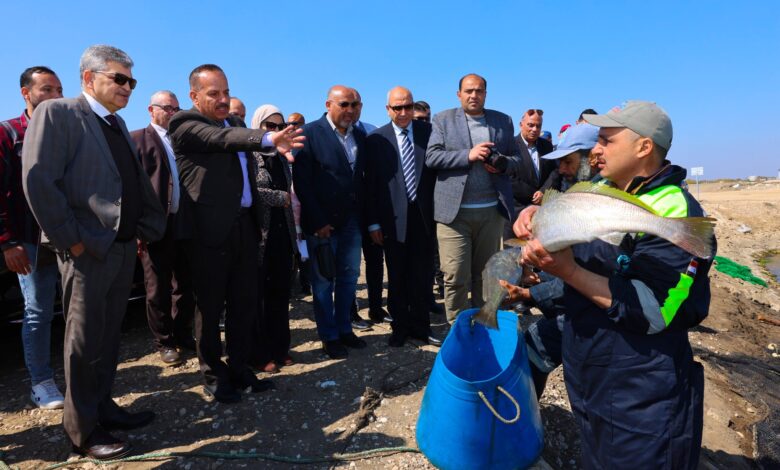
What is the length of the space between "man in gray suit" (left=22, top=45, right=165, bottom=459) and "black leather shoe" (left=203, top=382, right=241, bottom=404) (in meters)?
0.73

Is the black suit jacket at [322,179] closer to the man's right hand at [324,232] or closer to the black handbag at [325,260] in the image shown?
the man's right hand at [324,232]

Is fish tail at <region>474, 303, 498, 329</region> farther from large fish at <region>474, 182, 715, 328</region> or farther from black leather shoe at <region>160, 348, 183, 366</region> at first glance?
black leather shoe at <region>160, 348, 183, 366</region>

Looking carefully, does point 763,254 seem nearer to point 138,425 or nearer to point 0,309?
point 138,425

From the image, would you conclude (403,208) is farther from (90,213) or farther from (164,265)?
(90,213)

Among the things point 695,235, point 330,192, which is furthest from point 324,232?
point 695,235

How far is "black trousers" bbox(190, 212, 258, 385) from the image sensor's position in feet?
10.9

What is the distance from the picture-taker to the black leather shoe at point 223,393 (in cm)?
348

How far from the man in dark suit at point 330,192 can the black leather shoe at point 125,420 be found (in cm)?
157

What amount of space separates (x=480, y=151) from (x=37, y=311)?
366 centimetres

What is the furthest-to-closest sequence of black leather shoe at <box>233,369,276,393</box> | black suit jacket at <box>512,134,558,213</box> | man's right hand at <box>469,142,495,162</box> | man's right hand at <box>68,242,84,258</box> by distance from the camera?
1. black suit jacket at <box>512,134,558,213</box>
2. man's right hand at <box>469,142,495,162</box>
3. black leather shoe at <box>233,369,276,393</box>
4. man's right hand at <box>68,242,84,258</box>

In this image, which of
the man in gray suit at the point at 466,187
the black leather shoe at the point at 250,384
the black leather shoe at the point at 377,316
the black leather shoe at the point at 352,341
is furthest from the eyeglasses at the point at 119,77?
the black leather shoe at the point at 377,316

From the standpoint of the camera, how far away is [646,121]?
1844 millimetres

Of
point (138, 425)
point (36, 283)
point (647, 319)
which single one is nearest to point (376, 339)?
point (138, 425)

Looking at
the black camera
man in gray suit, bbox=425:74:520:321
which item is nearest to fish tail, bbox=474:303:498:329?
man in gray suit, bbox=425:74:520:321
